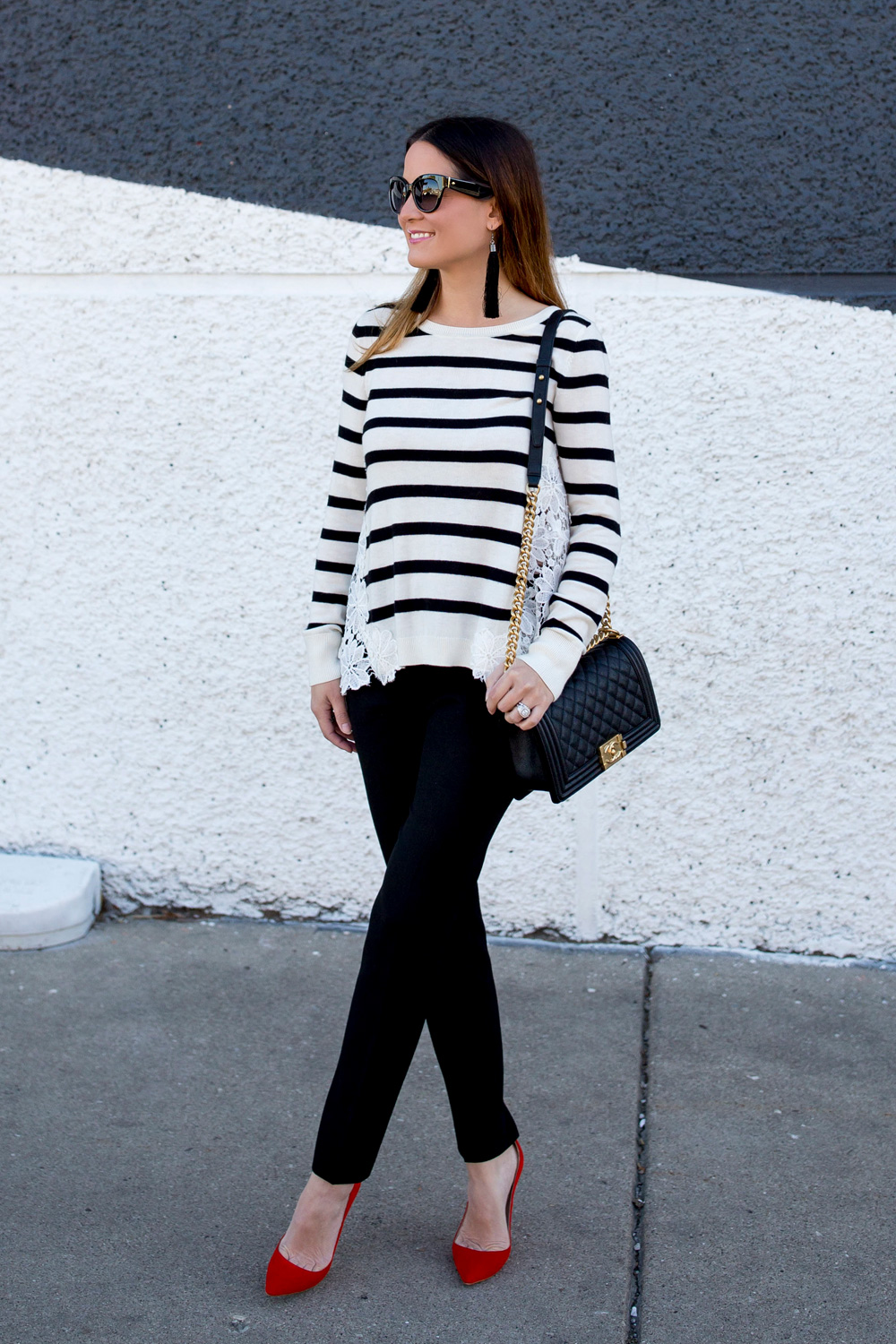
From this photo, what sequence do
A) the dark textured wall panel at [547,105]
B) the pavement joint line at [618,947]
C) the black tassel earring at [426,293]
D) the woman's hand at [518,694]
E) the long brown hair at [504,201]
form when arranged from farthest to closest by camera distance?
the pavement joint line at [618,947], the dark textured wall panel at [547,105], the black tassel earring at [426,293], the long brown hair at [504,201], the woman's hand at [518,694]

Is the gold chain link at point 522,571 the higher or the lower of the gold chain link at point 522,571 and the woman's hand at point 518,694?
the higher

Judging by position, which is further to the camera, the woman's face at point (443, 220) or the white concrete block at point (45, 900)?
the white concrete block at point (45, 900)

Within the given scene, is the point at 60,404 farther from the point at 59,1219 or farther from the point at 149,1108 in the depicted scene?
the point at 59,1219

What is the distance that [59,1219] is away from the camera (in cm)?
214

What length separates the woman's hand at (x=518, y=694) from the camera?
1.79m

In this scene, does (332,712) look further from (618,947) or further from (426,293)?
(618,947)

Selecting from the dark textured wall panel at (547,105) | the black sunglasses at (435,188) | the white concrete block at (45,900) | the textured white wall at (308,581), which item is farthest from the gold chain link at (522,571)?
the white concrete block at (45,900)

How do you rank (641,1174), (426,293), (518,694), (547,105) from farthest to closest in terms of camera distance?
(547,105) → (641,1174) → (426,293) → (518,694)

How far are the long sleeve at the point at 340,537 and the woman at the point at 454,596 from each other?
70 mm

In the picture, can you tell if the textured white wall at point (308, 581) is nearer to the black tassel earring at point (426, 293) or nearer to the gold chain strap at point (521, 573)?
the black tassel earring at point (426, 293)

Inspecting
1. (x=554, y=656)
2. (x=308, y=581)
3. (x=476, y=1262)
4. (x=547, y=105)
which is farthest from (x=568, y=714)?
(x=547, y=105)

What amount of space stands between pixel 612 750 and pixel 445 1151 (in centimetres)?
94

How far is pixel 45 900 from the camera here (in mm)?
3221

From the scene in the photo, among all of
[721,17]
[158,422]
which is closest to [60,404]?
[158,422]
